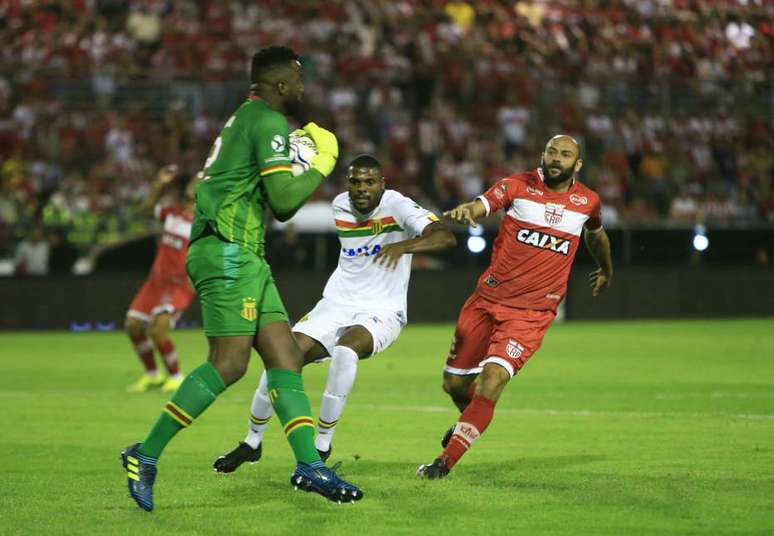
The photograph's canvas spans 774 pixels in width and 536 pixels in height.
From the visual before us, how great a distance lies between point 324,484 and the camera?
22.9 feet

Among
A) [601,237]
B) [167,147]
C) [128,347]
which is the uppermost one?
[601,237]

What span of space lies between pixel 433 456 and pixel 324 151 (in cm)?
292

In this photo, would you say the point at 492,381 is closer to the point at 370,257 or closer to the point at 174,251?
the point at 370,257

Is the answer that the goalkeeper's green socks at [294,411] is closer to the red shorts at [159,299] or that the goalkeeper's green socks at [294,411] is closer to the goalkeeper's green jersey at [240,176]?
the goalkeeper's green jersey at [240,176]

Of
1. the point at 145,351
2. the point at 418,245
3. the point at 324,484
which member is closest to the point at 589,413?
the point at 418,245

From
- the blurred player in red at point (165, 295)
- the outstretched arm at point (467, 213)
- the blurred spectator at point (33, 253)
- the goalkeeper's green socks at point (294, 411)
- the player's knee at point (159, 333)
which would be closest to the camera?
the goalkeeper's green socks at point (294, 411)

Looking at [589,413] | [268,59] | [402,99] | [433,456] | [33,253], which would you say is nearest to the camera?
[268,59]

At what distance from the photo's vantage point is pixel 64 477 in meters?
8.28

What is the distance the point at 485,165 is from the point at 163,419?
62.4 ft

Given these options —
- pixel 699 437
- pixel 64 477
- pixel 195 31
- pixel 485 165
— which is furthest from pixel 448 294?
pixel 64 477

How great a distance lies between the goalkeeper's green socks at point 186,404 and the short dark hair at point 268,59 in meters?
1.57

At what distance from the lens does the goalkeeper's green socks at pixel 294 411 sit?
7.02 m

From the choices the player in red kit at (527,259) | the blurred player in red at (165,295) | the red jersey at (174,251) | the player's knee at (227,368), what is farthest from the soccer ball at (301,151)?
the red jersey at (174,251)

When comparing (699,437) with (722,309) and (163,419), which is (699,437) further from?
(722,309)
